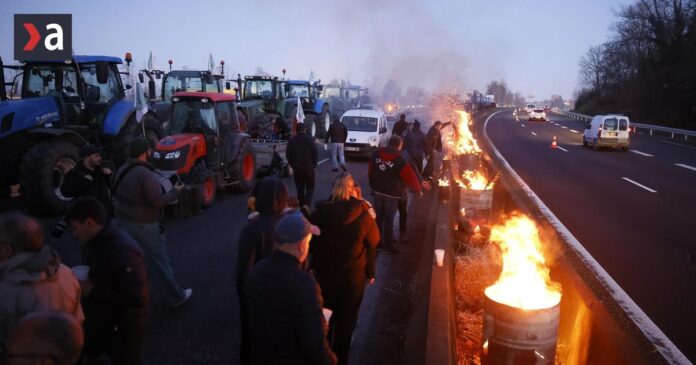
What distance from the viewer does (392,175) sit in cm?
770

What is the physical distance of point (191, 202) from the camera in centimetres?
1011

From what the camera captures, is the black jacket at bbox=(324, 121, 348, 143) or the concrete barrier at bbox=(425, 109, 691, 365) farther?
the black jacket at bbox=(324, 121, 348, 143)

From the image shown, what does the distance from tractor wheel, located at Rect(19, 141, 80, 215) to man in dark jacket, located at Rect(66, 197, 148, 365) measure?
6.55 meters

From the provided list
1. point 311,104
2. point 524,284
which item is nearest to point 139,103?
point 524,284

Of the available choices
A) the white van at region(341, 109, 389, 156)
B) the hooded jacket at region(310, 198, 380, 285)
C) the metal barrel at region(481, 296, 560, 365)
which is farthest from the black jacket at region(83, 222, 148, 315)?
the white van at region(341, 109, 389, 156)

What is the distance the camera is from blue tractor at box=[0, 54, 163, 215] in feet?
30.7

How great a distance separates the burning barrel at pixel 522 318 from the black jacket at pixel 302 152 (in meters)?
5.22

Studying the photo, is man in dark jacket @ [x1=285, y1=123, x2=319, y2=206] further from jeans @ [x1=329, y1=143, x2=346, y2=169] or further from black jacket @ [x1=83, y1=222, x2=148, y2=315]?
black jacket @ [x1=83, y1=222, x2=148, y2=315]

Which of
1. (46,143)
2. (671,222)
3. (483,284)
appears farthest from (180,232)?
(671,222)

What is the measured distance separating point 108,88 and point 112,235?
9.36 meters

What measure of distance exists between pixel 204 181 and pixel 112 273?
7.55 m

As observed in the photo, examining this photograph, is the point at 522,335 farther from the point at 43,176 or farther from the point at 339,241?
the point at 43,176

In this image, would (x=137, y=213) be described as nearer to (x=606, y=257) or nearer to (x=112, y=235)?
(x=112, y=235)

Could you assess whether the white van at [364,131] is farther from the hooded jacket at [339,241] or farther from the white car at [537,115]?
the white car at [537,115]
